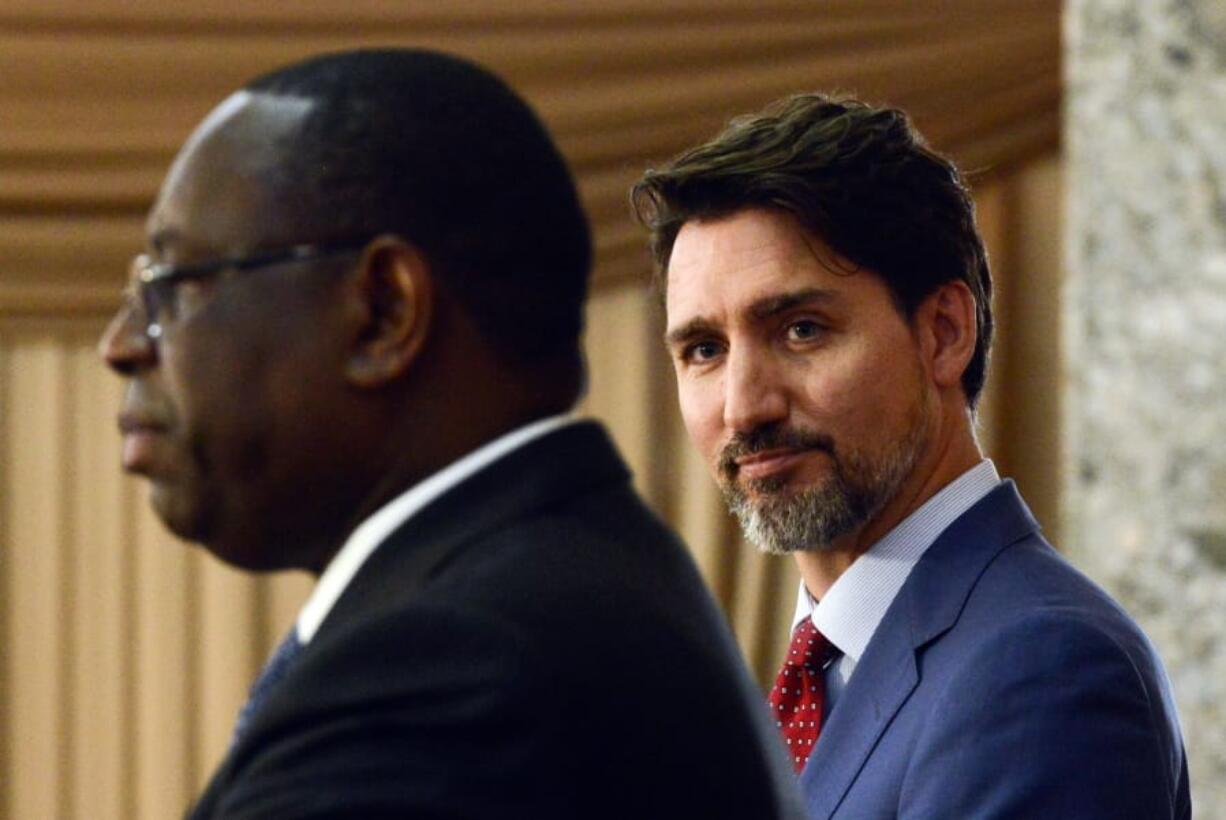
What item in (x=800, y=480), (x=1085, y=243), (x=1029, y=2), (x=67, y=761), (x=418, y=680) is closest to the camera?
(x=418, y=680)

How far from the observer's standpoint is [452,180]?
104 centimetres

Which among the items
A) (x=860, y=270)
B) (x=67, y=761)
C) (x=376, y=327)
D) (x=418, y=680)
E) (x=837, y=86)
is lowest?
(x=67, y=761)

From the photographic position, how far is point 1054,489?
4.07 m

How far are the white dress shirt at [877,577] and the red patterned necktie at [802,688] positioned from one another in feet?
0.03

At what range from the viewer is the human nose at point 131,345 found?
1081 mm

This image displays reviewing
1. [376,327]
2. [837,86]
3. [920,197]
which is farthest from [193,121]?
[376,327]

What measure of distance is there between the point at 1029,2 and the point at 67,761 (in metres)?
2.48

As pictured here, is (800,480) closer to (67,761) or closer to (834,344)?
(834,344)

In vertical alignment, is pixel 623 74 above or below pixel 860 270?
above

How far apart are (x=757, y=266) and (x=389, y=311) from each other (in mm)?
982

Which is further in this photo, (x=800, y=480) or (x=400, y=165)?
(x=800, y=480)

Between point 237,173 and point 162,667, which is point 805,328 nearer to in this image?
point 237,173

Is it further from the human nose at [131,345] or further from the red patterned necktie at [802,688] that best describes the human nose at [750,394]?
the human nose at [131,345]

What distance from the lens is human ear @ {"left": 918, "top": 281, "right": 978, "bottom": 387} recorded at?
6.74ft
